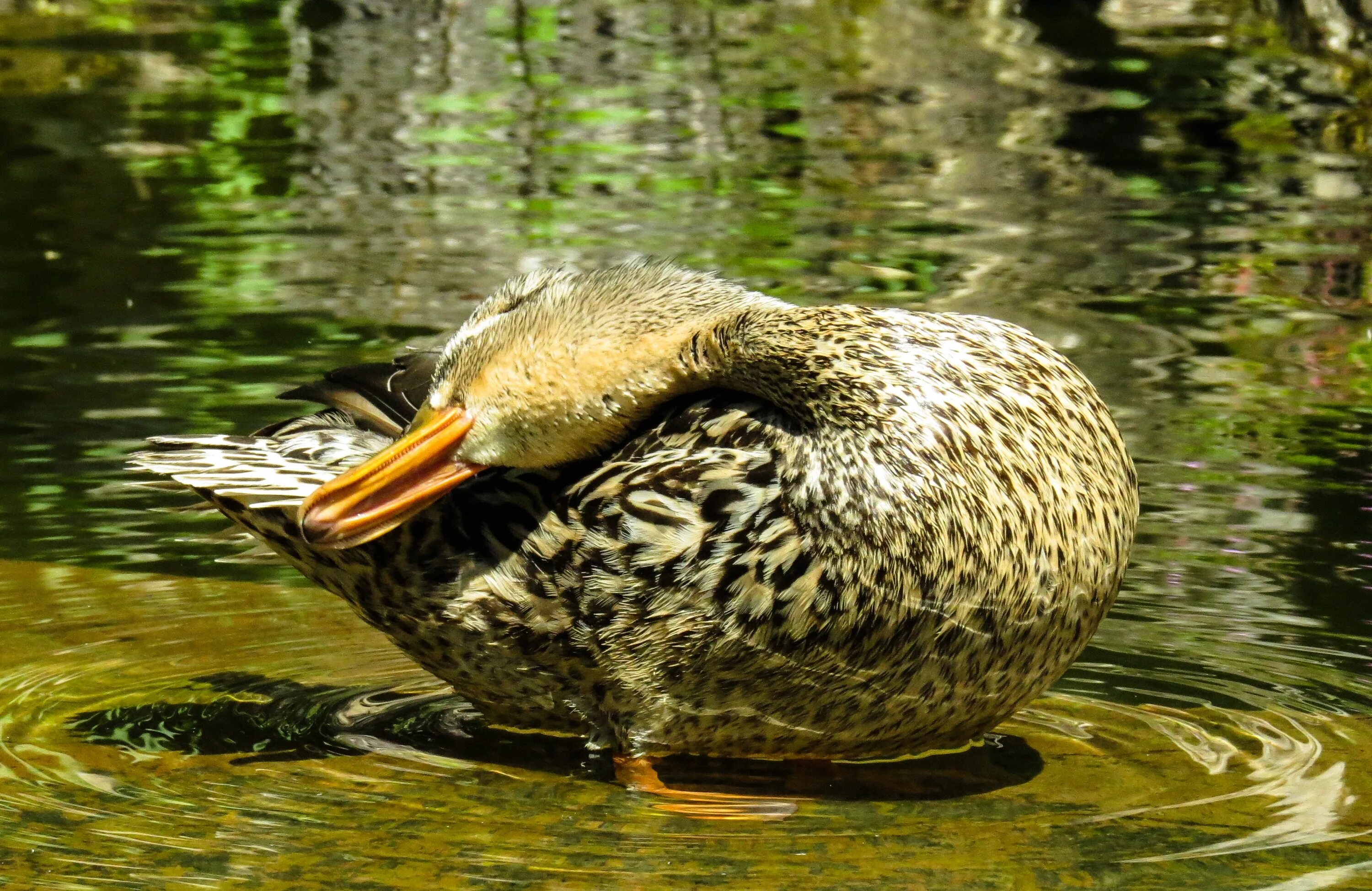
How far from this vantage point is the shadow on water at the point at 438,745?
4309mm

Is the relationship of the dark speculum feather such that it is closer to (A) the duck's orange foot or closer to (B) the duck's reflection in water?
(B) the duck's reflection in water

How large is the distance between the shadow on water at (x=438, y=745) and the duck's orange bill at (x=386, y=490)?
21.2 inches

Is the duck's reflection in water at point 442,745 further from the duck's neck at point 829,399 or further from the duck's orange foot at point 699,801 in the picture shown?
the duck's neck at point 829,399

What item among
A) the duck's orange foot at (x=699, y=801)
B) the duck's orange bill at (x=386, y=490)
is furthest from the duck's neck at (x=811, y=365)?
the duck's orange foot at (x=699, y=801)

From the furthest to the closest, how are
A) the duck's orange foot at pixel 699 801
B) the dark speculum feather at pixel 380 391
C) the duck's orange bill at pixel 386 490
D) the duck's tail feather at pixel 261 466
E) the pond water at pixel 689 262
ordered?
the dark speculum feather at pixel 380 391 < the duck's tail feather at pixel 261 466 < the duck's orange bill at pixel 386 490 < the duck's orange foot at pixel 699 801 < the pond water at pixel 689 262

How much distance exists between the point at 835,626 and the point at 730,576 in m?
0.24

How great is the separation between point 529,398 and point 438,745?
2.92 feet

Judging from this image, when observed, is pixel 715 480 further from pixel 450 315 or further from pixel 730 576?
pixel 450 315

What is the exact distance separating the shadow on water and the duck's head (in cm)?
55

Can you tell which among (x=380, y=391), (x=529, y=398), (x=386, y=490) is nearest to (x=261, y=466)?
(x=380, y=391)

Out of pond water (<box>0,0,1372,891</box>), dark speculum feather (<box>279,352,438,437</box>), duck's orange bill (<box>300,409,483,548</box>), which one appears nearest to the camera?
pond water (<box>0,0,1372,891</box>)

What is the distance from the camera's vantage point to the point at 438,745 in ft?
14.9

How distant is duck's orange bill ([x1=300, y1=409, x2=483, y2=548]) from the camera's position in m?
4.27

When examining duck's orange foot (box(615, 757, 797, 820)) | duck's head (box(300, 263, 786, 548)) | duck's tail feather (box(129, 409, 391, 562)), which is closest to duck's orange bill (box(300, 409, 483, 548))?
duck's head (box(300, 263, 786, 548))
